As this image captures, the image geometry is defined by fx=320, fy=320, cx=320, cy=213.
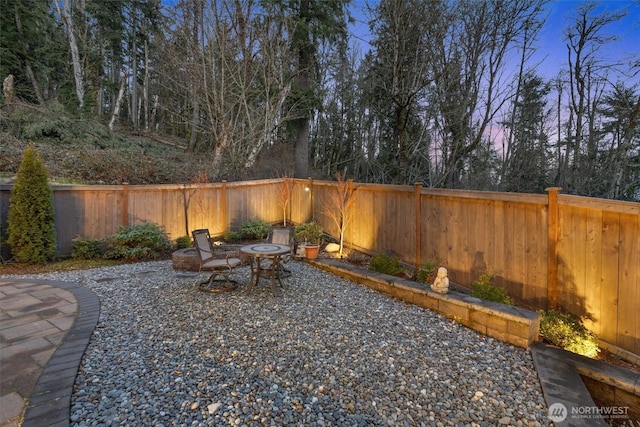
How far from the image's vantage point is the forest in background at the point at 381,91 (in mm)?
7375

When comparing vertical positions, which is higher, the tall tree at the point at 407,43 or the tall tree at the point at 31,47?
the tall tree at the point at 31,47

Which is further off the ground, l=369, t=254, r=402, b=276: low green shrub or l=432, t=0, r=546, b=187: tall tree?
l=432, t=0, r=546, b=187: tall tree

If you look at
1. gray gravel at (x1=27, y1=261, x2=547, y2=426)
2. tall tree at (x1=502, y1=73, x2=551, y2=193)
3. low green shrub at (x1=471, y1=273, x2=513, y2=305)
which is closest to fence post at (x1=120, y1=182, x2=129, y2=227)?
gray gravel at (x1=27, y1=261, x2=547, y2=426)

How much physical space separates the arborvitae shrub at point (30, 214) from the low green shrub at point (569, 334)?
7.40 meters

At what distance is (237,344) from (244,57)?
873cm

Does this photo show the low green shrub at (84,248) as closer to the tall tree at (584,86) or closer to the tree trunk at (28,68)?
the tree trunk at (28,68)

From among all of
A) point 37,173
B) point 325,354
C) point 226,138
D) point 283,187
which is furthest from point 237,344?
point 226,138

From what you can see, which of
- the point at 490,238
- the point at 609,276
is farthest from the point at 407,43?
the point at 609,276

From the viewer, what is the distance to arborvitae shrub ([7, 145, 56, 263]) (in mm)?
5371

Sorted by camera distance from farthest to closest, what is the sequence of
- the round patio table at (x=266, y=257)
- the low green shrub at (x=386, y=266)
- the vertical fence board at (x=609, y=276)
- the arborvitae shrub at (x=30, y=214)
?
the arborvitae shrub at (x=30, y=214) < the low green shrub at (x=386, y=266) < the round patio table at (x=266, y=257) < the vertical fence board at (x=609, y=276)

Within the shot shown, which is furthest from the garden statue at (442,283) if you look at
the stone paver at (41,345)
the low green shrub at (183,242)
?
the low green shrub at (183,242)

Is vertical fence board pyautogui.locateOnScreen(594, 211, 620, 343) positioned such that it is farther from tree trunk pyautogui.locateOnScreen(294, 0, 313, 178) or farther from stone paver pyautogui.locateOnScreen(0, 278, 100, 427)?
tree trunk pyautogui.locateOnScreen(294, 0, 313, 178)

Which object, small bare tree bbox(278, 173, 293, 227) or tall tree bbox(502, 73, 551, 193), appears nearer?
small bare tree bbox(278, 173, 293, 227)
